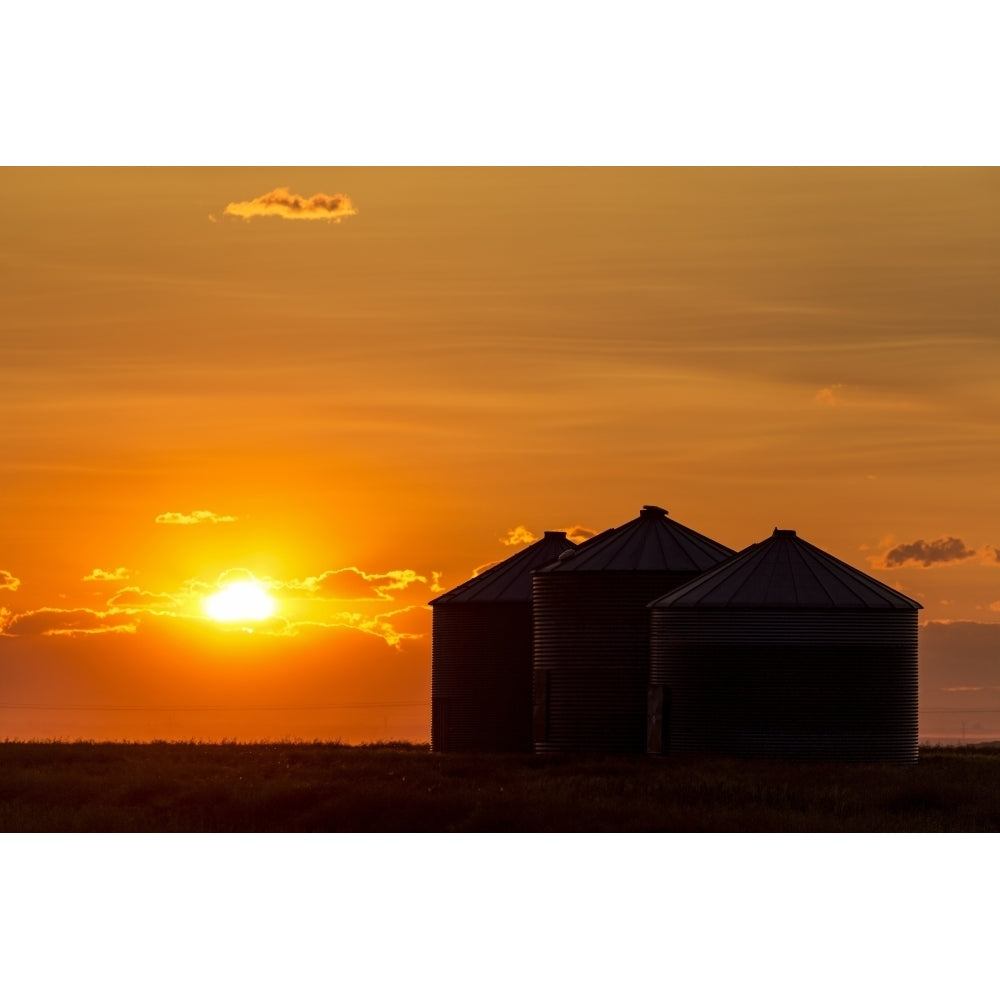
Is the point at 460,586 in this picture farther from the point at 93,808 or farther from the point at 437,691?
the point at 93,808

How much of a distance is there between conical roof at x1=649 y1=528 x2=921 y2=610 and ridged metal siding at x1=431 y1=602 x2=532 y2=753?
875cm

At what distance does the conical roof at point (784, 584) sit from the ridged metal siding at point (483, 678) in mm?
8746

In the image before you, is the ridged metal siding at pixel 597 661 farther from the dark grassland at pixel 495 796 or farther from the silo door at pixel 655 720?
the dark grassland at pixel 495 796

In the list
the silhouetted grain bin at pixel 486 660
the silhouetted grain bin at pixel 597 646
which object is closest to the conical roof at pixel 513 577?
the silhouetted grain bin at pixel 486 660

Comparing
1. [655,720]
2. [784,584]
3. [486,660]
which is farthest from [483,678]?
[784,584]

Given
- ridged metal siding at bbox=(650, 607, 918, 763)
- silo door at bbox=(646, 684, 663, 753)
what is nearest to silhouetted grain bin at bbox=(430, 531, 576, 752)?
silo door at bbox=(646, 684, 663, 753)

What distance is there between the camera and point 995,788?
55.0m

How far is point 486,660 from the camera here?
72812 millimetres

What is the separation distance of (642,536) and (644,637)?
4.24 metres

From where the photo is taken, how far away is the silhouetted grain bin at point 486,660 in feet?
236

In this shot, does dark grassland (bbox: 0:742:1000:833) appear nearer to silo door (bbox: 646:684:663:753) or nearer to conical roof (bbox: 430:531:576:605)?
silo door (bbox: 646:684:663:753)

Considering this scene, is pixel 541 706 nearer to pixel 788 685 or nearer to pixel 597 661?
pixel 597 661

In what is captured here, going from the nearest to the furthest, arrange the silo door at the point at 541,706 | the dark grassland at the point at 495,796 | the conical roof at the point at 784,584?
the dark grassland at the point at 495,796
the conical roof at the point at 784,584
the silo door at the point at 541,706

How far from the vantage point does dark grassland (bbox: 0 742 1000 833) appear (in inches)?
1922
